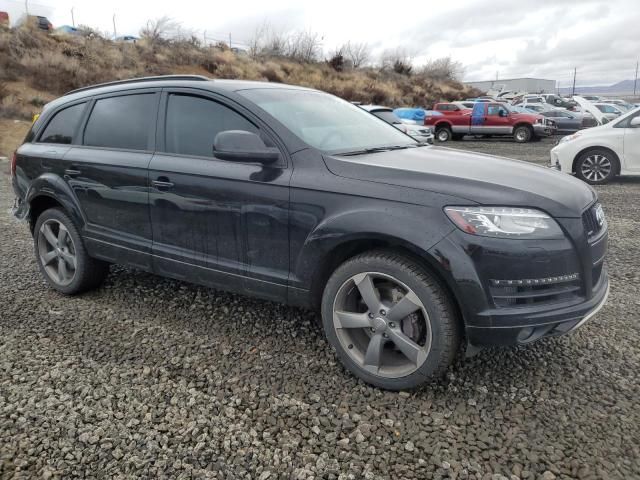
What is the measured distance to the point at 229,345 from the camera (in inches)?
125

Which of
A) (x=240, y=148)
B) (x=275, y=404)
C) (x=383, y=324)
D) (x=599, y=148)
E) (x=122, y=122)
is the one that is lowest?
(x=275, y=404)

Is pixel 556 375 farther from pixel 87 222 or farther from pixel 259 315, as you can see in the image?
pixel 87 222

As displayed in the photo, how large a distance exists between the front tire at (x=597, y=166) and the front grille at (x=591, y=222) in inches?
287

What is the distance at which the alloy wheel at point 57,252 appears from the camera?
3.99 meters

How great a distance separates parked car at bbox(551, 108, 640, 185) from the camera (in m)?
8.80

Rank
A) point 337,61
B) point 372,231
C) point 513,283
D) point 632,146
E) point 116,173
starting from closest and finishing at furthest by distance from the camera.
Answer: point 513,283, point 372,231, point 116,173, point 632,146, point 337,61

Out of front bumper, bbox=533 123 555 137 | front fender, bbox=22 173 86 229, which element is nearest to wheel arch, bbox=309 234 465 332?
front fender, bbox=22 173 86 229

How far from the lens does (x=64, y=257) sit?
4.02 m

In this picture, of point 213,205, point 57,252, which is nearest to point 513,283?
point 213,205

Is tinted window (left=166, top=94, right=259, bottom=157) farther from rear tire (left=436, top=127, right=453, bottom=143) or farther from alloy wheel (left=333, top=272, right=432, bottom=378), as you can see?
rear tire (left=436, top=127, right=453, bottom=143)

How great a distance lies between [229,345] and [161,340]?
46 cm

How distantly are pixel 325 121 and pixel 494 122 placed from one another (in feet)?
63.5

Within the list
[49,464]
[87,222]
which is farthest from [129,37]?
[49,464]

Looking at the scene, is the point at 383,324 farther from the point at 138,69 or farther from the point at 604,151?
the point at 138,69
